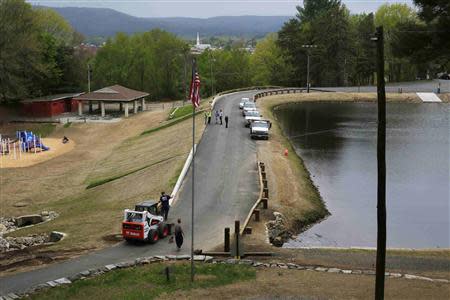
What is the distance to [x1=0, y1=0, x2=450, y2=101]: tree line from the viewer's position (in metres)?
80.7

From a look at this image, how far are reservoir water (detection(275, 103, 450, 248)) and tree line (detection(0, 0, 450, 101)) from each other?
52.0 feet

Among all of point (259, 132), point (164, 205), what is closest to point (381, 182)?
point (164, 205)

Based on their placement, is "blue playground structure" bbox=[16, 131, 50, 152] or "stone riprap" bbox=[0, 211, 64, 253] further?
"blue playground structure" bbox=[16, 131, 50, 152]

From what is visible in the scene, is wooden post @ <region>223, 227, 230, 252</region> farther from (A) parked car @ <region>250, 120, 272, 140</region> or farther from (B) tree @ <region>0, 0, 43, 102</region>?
(B) tree @ <region>0, 0, 43, 102</region>

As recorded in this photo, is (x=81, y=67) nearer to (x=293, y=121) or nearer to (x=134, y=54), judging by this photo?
(x=134, y=54)

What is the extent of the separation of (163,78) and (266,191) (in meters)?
78.4

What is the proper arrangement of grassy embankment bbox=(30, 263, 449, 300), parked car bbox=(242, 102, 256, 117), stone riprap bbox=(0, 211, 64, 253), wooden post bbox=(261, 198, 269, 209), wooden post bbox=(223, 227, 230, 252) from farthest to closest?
parked car bbox=(242, 102, 256, 117), wooden post bbox=(261, 198, 269, 209), stone riprap bbox=(0, 211, 64, 253), wooden post bbox=(223, 227, 230, 252), grassy embankment bbox=(30, 263, 449, 300)

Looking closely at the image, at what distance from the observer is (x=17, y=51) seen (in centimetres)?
7631

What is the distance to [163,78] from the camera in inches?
4193

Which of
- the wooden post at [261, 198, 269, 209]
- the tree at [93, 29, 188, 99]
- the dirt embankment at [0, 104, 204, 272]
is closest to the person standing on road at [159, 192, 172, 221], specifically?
the dirt embankment at [0, 104, 204, 272]

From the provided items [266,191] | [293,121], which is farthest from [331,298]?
[293,121]

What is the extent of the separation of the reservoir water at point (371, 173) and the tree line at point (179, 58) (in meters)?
15.9

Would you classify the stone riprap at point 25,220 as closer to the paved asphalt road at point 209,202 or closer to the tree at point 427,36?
the paved asphalt road at point 209,202

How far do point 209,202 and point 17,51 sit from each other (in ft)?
185
